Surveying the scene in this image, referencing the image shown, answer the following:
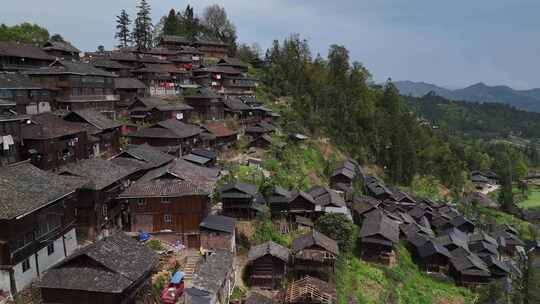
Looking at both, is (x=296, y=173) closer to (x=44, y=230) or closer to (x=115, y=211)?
(x=115, y=211)

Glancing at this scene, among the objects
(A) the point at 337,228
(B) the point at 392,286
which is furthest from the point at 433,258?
(A) the point at 337,228

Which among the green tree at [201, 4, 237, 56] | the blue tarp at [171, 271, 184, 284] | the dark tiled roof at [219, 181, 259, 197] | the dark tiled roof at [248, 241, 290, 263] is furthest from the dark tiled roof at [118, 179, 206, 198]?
the green tree at [201, 4, 237, 56]

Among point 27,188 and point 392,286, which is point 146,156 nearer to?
point 27,188

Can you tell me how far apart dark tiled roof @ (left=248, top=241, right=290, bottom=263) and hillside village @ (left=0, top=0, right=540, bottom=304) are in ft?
0.37

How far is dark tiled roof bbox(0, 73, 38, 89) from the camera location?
122ft

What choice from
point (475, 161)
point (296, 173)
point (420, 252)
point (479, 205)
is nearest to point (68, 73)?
point (296, 173)

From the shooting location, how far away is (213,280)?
22.8 m

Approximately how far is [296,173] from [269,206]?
1476cm

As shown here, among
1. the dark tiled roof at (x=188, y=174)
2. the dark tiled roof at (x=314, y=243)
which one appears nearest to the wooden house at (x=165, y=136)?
the dark tiled roof at (x=188, y=174)

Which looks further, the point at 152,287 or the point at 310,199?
the point at 310,199

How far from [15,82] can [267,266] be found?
107 feet

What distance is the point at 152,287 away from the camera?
22.6 meters

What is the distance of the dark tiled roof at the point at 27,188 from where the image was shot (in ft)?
63.8

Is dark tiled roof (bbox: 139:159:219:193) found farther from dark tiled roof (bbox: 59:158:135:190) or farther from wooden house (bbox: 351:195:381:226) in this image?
wooden house (bbox: 351:195:381:226)
